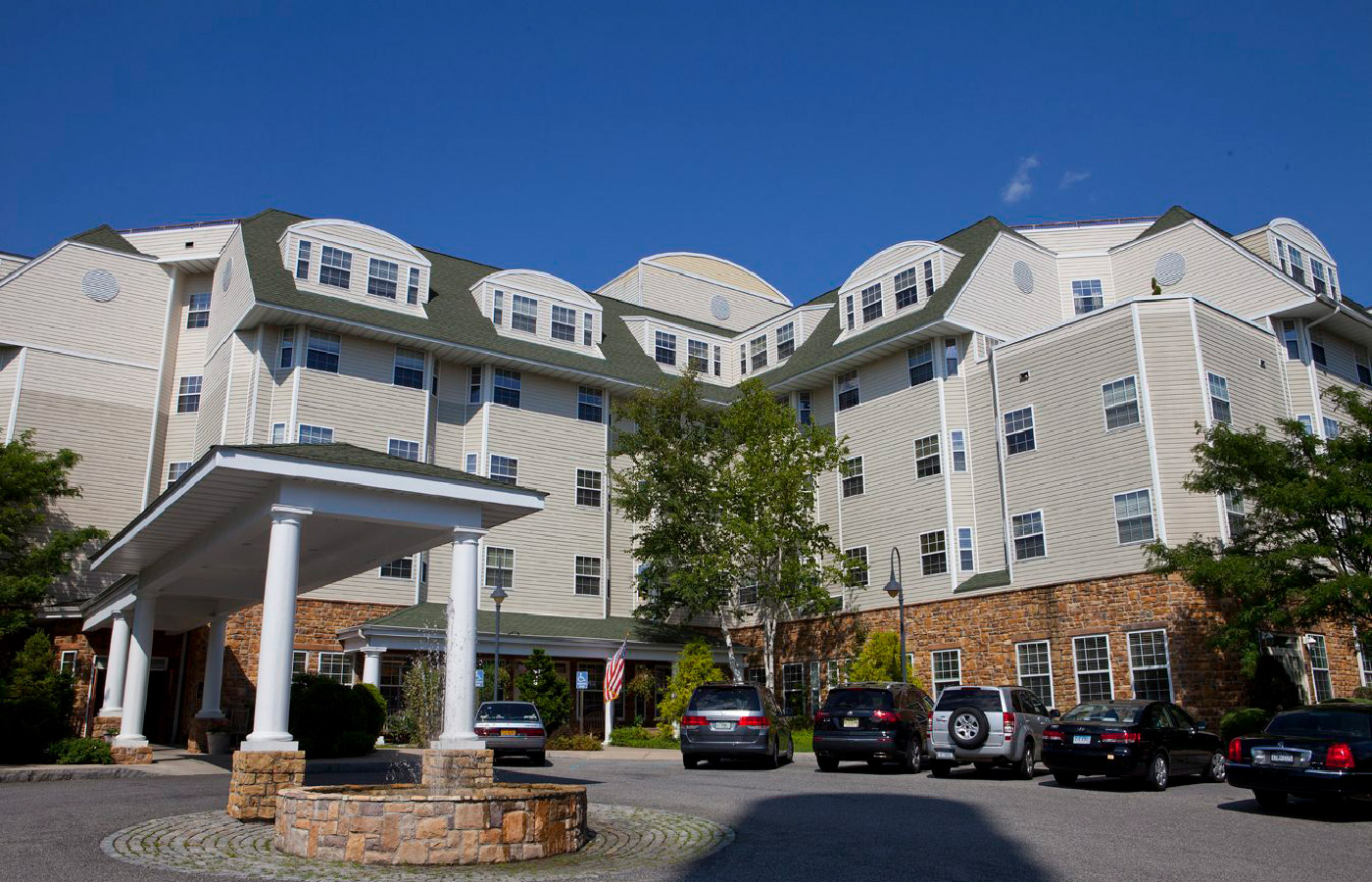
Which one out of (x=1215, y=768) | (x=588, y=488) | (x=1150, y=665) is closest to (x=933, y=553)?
(x=1150, y=665)

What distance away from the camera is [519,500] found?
1573 cm

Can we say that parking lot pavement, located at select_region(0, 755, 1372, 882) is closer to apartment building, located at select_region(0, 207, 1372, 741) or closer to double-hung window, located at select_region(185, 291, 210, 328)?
apartment building, located at select_region(0, 207, 1372, 741)

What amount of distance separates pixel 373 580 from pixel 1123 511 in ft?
72.9

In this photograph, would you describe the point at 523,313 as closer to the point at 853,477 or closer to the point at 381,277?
the point at 381,277

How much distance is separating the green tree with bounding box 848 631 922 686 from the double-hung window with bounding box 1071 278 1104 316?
14.4 m

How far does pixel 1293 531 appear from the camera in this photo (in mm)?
21781

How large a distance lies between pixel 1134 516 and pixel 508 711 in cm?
1685

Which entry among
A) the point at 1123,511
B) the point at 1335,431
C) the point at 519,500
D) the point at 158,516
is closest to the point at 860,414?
the point at 1123,511

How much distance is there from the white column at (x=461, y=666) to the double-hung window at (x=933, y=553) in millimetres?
20747

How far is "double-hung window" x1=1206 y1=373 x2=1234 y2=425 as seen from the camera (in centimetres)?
2814

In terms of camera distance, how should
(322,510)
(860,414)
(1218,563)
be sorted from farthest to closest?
(860,414) < (1218,563) < (322,510)

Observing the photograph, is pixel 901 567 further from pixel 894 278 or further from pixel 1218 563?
pixel 1218 563

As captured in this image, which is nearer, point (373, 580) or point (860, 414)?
point (373, 580)

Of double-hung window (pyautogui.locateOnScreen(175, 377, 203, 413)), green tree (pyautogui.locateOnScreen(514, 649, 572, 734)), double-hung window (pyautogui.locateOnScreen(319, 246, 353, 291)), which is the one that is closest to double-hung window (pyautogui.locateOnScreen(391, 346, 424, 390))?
double-hung window (pyautogui.locateOnScreen(319, 246, 353, 291))
